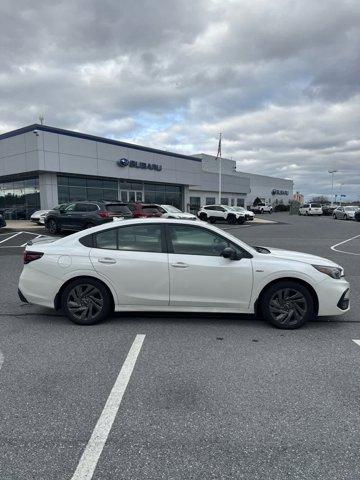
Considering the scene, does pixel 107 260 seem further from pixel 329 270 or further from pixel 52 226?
pixel 52 226

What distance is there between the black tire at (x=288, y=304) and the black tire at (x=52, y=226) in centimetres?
1569

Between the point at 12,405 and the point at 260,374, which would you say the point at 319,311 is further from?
the point at 12,405

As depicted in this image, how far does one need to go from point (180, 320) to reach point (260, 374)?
1.83 m

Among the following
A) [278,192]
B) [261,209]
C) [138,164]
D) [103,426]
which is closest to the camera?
[103,426]

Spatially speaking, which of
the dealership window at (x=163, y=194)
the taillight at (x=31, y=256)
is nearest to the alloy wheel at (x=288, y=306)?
the taillight at (x=31, y=256)

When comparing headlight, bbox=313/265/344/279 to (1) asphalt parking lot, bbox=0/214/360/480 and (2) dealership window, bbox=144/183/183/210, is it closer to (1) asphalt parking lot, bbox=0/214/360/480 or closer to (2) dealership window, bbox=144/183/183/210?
(1) asphalt parking lot, bbox=0/214/360/480

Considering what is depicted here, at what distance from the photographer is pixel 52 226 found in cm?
1920

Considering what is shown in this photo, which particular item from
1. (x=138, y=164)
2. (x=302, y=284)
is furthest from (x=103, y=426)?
(x=138, y=164)

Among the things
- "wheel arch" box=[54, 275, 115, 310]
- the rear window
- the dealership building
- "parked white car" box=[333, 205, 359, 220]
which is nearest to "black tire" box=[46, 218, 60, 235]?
the rear window

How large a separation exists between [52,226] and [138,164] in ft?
Answer: 52.5

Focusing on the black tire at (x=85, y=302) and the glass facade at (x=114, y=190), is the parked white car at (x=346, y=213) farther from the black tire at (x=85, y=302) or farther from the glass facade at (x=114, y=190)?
the black tire at (x=85, y=302)

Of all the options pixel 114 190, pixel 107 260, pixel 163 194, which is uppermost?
pixel 114 190

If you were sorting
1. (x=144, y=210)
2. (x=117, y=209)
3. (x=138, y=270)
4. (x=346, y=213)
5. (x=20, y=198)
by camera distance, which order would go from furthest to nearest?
(x=346, y=213) < (x=20, y=198) < (x=144, y=210) < (x=117, y=209) < (x=138, y=270)

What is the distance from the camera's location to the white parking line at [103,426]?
8.01ft
